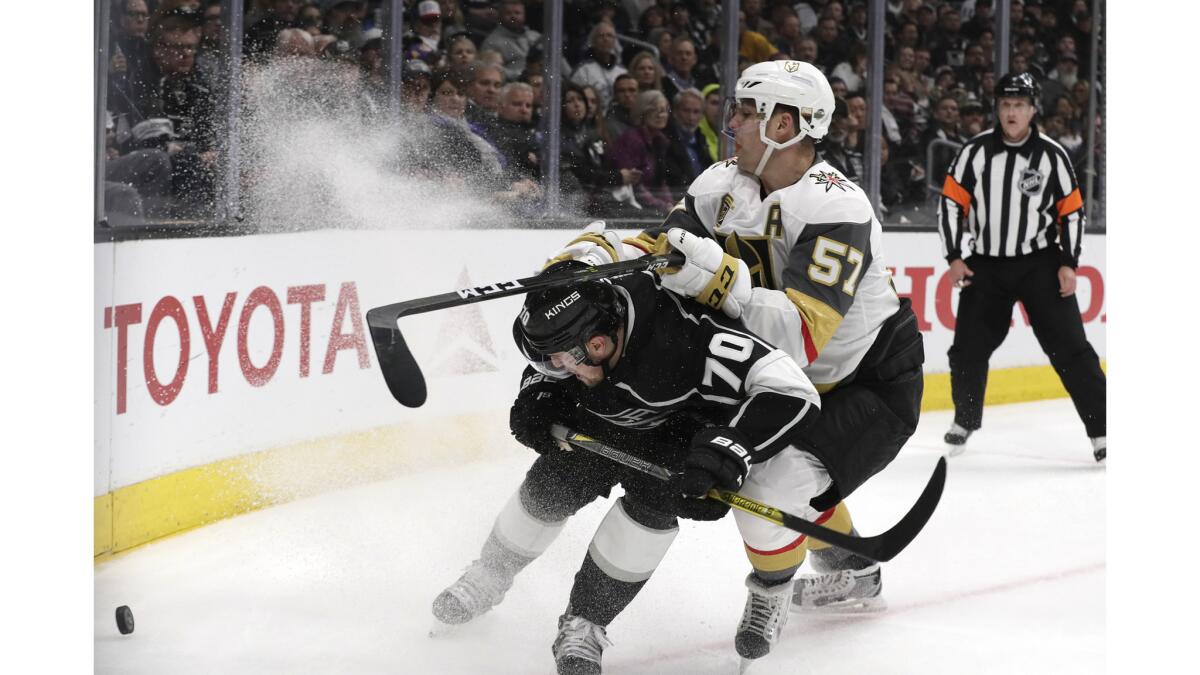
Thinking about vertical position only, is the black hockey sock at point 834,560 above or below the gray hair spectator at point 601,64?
below

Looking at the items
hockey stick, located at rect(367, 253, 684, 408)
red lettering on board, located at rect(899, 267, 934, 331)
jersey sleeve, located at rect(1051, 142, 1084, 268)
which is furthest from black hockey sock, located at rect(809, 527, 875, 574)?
red lettering on board, located at rect(899, 267, 934, 331)

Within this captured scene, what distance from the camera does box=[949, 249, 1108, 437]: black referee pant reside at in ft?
13.5

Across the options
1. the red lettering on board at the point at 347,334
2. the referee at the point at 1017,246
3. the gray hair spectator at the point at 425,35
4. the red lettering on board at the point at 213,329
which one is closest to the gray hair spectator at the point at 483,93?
the gray hair spectator at the point at 425,35

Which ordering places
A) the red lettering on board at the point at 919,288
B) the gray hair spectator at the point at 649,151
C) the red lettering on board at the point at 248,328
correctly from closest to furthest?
1. the red lettering on board at the point at 248,328
2. the gray hair spectator at the point at 649,151
3. the red lettering on board at the point at 919,288

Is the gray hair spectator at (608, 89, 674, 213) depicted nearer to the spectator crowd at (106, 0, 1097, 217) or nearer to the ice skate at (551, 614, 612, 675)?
the spectator crowd at (106, 0, 1097, 217)

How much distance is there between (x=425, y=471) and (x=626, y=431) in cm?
127

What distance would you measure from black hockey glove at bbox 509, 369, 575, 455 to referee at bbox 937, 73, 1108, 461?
2177mm

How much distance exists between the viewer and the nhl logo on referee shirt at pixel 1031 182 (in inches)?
164

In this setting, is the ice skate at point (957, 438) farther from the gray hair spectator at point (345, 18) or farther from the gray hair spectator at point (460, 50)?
the gray hair spectator at point (345, 18)

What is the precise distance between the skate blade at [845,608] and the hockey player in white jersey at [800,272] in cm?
28

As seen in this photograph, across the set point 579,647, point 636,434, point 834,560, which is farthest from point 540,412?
point 834,560

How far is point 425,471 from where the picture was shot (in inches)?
139
